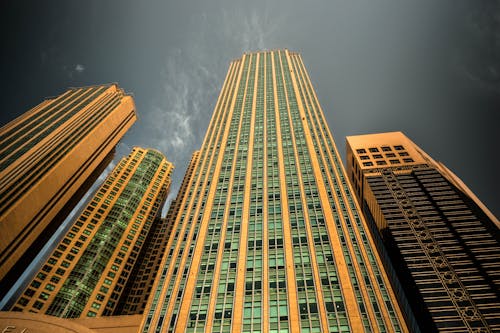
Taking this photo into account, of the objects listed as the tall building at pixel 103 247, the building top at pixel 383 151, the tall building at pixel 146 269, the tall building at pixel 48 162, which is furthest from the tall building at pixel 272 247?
the tall building at pixel 146 269

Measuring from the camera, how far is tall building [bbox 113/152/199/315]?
309 ft

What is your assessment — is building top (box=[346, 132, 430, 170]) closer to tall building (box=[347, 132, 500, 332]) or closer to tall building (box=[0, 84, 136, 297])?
tall building (box=[347, 132, 500, 332])

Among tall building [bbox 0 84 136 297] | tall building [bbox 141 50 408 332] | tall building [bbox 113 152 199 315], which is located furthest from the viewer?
tall building [bbox 113 152 199 315]

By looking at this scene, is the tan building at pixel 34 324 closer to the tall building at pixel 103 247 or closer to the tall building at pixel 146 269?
the tall building at pixel 103 247

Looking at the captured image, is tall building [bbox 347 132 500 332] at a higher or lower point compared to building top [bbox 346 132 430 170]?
lower

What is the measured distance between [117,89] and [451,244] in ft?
400

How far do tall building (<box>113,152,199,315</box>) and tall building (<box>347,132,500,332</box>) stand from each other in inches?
2666

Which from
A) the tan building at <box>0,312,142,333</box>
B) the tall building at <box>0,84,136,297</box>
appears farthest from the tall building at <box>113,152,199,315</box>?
the tan building at <box>0,312,142,333</box>

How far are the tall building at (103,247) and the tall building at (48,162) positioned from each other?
8562 mm

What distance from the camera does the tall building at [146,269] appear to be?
94250mm

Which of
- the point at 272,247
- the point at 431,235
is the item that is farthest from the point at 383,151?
the point at 272,247

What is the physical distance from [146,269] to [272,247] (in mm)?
66154

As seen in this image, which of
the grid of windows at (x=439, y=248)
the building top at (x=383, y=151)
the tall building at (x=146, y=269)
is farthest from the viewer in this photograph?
the tall building at (x=146, y=269)

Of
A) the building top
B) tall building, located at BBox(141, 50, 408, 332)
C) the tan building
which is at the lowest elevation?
the tan building
